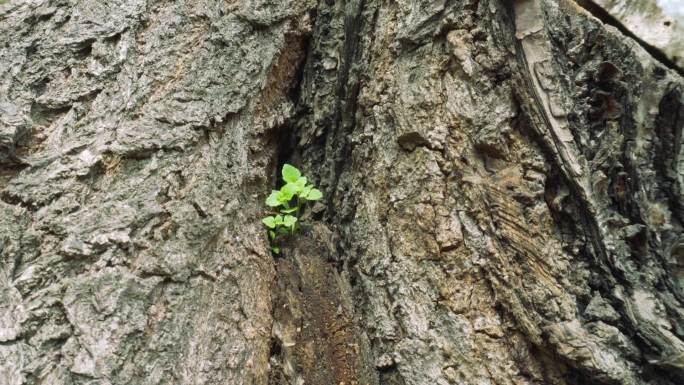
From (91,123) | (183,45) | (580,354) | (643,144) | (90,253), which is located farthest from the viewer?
(183,45)

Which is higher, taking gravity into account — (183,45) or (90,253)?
(183,45)

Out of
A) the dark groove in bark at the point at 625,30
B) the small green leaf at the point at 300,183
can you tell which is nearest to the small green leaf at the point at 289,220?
the small green leaf at the point at 300,183

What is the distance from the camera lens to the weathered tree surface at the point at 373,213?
4.99 ft

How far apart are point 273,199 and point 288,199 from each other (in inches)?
2.2

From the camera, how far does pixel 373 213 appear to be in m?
1.84

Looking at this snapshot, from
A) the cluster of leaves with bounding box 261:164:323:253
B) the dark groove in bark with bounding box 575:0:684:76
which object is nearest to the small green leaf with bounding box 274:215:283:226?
the cluster of leaves with bounding box 261:164:323:253

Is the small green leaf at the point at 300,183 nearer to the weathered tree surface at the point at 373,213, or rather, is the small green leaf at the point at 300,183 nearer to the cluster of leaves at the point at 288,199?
the cluster of leaves at the point at 288,199

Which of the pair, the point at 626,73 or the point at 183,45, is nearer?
the point at 626,73

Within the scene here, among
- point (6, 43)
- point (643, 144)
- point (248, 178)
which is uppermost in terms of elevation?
point (643, 144)

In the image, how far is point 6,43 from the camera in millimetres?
2051

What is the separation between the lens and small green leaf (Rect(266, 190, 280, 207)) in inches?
76.1

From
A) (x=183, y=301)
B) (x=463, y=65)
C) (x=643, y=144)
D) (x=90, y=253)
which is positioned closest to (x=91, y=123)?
(x=90, y=253)

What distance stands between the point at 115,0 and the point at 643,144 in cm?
203

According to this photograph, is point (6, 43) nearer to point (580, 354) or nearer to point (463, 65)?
point (463, 65)
